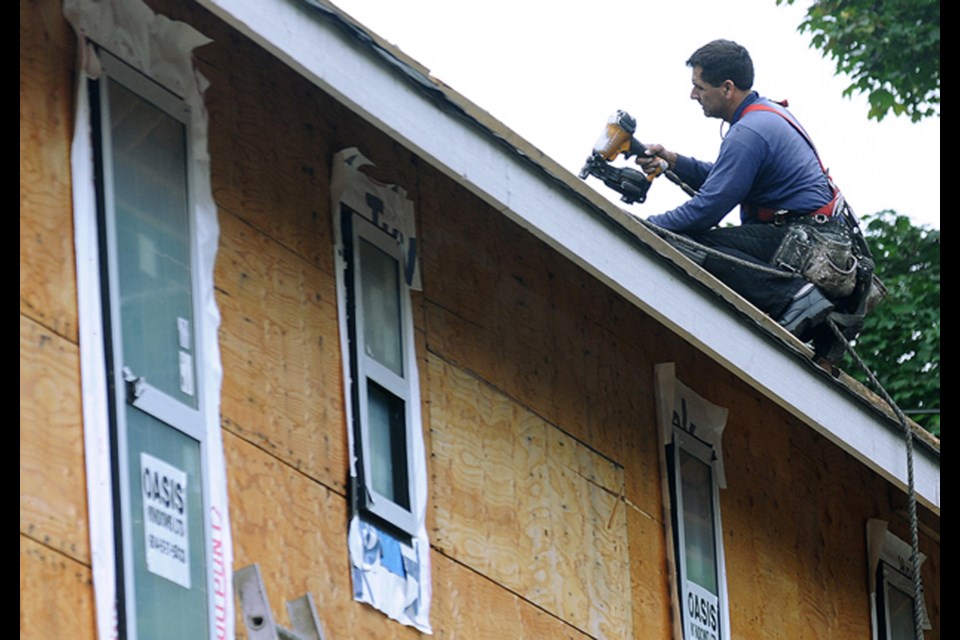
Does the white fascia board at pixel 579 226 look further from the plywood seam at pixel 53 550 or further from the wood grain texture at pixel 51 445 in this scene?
the plywood seam at pixel 53 550

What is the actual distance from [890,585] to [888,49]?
11.5 meters

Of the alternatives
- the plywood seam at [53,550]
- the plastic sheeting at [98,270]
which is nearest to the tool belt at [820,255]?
the plastic sheeting at [98,270]

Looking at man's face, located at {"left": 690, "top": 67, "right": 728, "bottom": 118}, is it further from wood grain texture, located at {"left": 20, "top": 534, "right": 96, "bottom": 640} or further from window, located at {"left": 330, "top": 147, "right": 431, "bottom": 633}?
wood grain texture, located at {"left": 20, "top": 534, "right": 96, "bottom": 640}

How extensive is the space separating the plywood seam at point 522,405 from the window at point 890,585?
2.87 metres

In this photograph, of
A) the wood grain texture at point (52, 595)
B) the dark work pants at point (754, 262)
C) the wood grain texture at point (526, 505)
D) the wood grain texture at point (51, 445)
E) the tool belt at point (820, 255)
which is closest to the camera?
the wood grain texture at point (52, 595)

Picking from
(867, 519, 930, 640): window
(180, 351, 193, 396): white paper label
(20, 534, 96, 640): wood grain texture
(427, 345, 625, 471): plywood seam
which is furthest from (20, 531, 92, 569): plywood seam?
(867, 519, 930, 640): window

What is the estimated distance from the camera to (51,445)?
7.37m

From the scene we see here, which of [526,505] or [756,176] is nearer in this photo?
[526,505]

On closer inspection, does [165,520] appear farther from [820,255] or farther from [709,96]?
[709,96]

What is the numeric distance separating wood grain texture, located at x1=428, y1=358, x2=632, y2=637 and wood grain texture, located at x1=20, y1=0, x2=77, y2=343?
249 cm

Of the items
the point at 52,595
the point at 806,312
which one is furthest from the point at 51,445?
the point at 806,312

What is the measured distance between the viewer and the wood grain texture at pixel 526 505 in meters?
9.84

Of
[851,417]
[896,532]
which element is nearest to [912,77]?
[896,532]

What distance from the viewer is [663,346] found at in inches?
468
